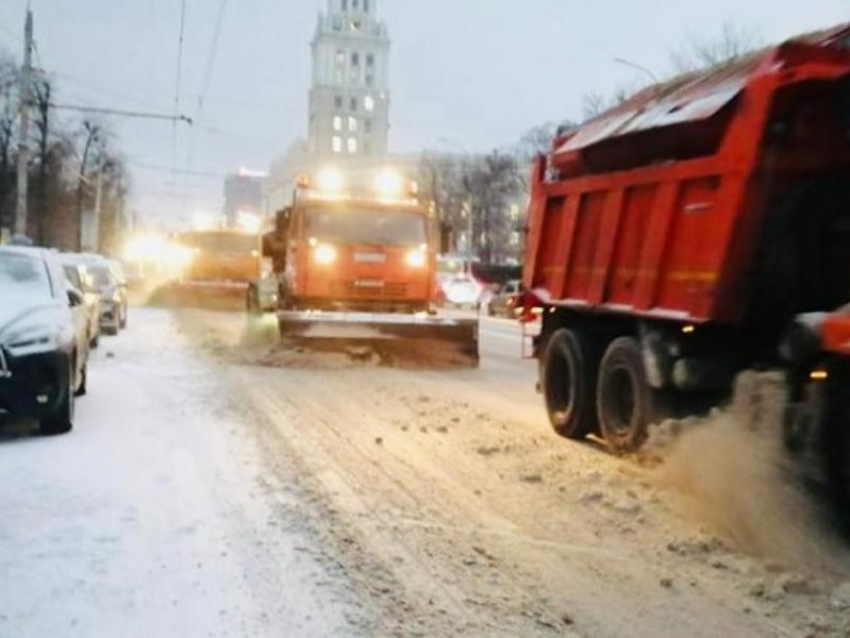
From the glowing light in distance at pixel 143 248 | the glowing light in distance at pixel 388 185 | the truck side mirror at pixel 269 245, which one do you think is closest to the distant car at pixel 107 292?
the truck side mirror at pixel 269 245

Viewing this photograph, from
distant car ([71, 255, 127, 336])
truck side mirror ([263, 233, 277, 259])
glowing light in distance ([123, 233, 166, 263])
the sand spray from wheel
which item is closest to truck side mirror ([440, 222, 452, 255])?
truck side mirror ([263, 233, 277, 259])

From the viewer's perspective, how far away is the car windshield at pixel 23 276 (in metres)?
10.3

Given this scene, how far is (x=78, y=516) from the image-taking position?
6559 mm

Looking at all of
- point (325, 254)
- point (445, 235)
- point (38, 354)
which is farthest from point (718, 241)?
point (445, 235)

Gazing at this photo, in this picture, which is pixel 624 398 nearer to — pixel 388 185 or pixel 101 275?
pixel 388 185

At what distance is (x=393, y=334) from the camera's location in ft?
54.3

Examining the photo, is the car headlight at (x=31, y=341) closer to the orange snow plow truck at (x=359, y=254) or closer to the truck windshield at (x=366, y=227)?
the orange snow plow truck at (x=359, y=254)

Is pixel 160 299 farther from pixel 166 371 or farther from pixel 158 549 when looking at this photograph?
pixel 158 549

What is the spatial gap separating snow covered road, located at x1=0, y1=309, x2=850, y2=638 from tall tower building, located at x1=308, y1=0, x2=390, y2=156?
140 meters

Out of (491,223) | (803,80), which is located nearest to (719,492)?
(803,80)

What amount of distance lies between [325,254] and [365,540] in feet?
39.2

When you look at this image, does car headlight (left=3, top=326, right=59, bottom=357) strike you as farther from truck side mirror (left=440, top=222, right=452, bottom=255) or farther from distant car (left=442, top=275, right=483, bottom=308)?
distant car (left=442, top=275, right=483, bottom=308)

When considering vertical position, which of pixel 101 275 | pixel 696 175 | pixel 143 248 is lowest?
pixel 143 248

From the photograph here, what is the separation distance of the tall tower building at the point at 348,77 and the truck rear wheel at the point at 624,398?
13966cm
